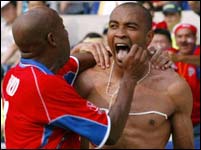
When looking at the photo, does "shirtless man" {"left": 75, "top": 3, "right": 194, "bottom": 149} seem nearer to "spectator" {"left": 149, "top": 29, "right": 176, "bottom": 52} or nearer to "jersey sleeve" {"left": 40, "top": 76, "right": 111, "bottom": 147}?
"jersey sleeve" {"left": 40, "top": 76, "right": 111, "bottom": 147}

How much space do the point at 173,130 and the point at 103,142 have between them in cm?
79

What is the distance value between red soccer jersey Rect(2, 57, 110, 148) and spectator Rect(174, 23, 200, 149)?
2852 millimetres

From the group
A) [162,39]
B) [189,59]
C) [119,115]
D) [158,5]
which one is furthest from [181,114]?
[158,5]

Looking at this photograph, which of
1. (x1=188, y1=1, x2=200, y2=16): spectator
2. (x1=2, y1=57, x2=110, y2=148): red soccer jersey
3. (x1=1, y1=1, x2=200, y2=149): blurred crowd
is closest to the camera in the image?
(x1=2, y1=57, x2=110, y2=148): red soccer jersey

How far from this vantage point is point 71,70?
3.44 m

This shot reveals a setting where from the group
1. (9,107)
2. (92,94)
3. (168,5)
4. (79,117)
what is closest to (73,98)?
(79,117)

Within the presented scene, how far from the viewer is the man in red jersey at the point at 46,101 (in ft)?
8.93

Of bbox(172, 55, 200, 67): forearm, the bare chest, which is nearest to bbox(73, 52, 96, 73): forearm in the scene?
the bare chest

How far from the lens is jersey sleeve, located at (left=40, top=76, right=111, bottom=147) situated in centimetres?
272

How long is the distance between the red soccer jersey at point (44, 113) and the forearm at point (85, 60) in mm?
738

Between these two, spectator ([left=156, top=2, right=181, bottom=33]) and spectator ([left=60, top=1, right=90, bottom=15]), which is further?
spectator ([left=60, top=1, right=90, bottom=15])

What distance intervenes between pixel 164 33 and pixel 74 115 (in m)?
3.66

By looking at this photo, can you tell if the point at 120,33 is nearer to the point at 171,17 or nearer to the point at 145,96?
the point at 145,96

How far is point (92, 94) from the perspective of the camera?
3566 millimetres
